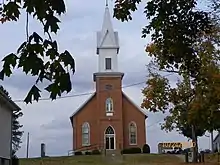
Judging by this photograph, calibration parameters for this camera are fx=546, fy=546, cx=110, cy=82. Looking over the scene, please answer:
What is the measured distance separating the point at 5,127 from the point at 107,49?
4067 centimetres

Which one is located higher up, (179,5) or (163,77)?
(163,77)

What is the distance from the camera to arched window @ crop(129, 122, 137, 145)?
6906 cm

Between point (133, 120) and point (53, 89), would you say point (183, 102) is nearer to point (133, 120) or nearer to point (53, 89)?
point (133, 120)

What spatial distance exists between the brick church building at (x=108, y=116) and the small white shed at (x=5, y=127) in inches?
1346

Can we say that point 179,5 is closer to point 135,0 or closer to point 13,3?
point 135,0

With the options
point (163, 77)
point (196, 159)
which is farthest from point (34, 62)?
point (196, 159)

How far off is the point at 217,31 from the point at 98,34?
45.3 m

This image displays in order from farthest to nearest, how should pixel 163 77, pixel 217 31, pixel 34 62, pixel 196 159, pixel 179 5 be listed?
pixel 196 159
pixel 163 77
pixel 217 31
pixel 179 5
pixel 34 62

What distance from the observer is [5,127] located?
3139 cm

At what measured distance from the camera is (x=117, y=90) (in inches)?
2714

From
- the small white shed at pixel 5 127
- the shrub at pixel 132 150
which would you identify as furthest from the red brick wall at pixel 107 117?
the small white shed at pixel 5 127

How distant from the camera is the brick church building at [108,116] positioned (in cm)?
6769

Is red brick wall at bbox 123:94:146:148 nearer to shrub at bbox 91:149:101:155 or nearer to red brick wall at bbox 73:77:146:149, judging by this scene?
red brick wall at bbox 73:77:146:149

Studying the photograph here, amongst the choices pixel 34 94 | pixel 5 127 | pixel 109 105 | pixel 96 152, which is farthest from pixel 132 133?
pixel 34 94
